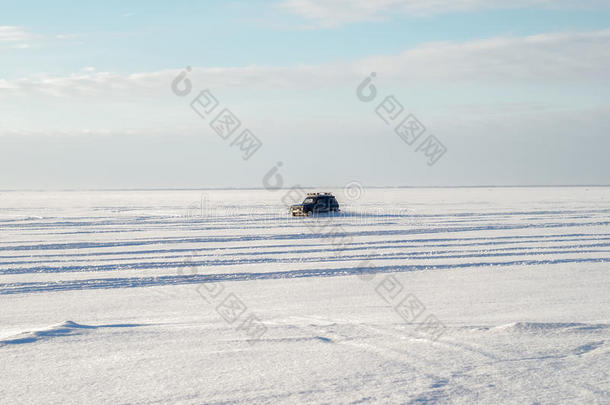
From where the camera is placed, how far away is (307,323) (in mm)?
7836

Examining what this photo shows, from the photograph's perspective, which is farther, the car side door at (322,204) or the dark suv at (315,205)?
the car side door at (322,204)

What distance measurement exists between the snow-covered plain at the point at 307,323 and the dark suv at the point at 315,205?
15.6 m

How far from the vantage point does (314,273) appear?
13.5 meters

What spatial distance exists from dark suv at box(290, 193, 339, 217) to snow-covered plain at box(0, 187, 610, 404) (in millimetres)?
15588

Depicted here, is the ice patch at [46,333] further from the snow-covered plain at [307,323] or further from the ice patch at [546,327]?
the ice patch at [546,327]

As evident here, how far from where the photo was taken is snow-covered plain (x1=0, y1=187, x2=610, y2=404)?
16.4 ft

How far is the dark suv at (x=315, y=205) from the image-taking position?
116 feet

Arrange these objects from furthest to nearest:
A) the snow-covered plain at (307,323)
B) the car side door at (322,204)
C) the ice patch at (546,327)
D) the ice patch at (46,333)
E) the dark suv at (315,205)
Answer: the car side door at (322,204), the dark suv at (315,205), the ice patch at (546,327), the ice patch at (46,333), the snow-covered plain at (307,323)

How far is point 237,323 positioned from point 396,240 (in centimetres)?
1432

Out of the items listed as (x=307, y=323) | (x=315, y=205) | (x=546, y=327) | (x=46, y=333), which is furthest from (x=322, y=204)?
(x=46, y=333)

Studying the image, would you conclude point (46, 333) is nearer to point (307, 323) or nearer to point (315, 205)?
point (307, 323)

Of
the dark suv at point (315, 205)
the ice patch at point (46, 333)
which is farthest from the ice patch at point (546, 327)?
the dark suv at point (315, 205)

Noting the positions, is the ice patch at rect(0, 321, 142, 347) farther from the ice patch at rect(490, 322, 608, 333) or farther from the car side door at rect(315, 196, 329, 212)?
the car side door at rect(315, 196, 329, 212)

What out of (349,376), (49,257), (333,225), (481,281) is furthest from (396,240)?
(349,376)
